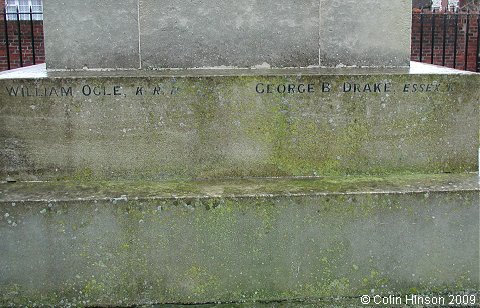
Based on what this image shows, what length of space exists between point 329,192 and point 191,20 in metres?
1.58

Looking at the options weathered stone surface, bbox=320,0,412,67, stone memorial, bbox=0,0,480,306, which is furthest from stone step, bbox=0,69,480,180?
weathered stone surface, bbox=320,0,412,67

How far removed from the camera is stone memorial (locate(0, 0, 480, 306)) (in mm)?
3344

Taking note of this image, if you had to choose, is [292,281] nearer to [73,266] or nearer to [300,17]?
[73,266]

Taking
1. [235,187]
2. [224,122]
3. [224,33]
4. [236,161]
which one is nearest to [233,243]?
[235,187]

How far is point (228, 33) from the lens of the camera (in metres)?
4.06

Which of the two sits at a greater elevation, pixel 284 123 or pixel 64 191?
pixel 284 123

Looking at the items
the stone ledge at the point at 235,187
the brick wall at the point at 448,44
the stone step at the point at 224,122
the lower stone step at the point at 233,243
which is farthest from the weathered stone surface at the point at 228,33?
the brick wall at the point at 448,44

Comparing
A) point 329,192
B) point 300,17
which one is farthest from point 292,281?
point 300,17

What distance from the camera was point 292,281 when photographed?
11.2 feet

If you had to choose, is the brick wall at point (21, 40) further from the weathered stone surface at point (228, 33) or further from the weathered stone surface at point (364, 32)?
the weathered stone surface at point (364, 32)

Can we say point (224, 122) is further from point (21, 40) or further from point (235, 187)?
point (21, 40)

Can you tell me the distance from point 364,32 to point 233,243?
1.81 m

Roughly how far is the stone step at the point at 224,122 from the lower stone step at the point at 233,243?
26 cm

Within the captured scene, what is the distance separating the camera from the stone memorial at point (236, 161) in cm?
334
